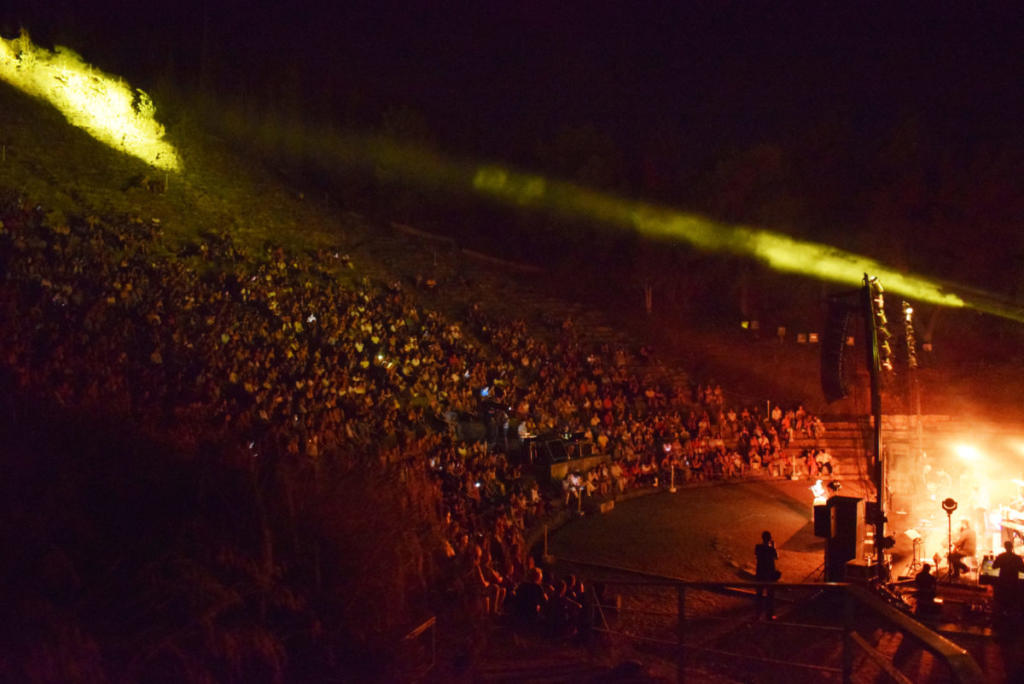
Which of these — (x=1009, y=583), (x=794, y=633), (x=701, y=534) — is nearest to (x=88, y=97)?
(x=701, y=534)

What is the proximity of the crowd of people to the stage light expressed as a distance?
7830 millimetres

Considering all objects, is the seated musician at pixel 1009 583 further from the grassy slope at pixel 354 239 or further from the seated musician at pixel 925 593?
the grassy slope at pixel 354 239

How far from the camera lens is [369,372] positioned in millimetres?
16719

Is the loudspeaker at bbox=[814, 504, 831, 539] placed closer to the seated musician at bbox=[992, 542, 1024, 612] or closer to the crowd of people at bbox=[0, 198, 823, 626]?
the seated musician at bbox=[992, 542, 1024, 612]

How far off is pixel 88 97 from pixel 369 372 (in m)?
19.2

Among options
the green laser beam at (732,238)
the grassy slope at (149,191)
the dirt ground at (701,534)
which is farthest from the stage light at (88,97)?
the dirt ground at (701,534)

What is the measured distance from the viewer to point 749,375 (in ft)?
76.3

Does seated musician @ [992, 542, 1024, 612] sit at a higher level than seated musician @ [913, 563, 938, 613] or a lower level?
higher

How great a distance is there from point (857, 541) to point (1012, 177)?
68.0ft

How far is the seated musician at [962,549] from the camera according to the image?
973 cm

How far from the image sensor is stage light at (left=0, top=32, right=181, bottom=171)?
25953mm

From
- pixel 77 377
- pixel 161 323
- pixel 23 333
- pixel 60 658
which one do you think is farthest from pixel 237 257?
pixel 60 658

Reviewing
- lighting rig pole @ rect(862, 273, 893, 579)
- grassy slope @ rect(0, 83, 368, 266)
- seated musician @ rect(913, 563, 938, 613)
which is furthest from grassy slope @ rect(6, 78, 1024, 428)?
seated musician @ rect(913, 563, 938, 613)

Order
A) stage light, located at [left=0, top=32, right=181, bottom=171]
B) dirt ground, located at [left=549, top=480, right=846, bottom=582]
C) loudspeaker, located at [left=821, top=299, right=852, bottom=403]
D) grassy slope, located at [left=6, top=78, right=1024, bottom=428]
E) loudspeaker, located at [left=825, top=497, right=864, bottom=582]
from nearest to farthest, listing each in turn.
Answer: loudspeaker, located at [left=825, top=497, right=864, bottom=582] < dirt ground, located at [left=549, top=480, right=846, bottom=582] < loudspeaker, located at [left=821, top=299, right=852, bottom=403] < grassy slope, located at [left=6, top=78, right=1024, bottom=428] < stage light, located at [left=0, top=32, right=181, bottom=171]
